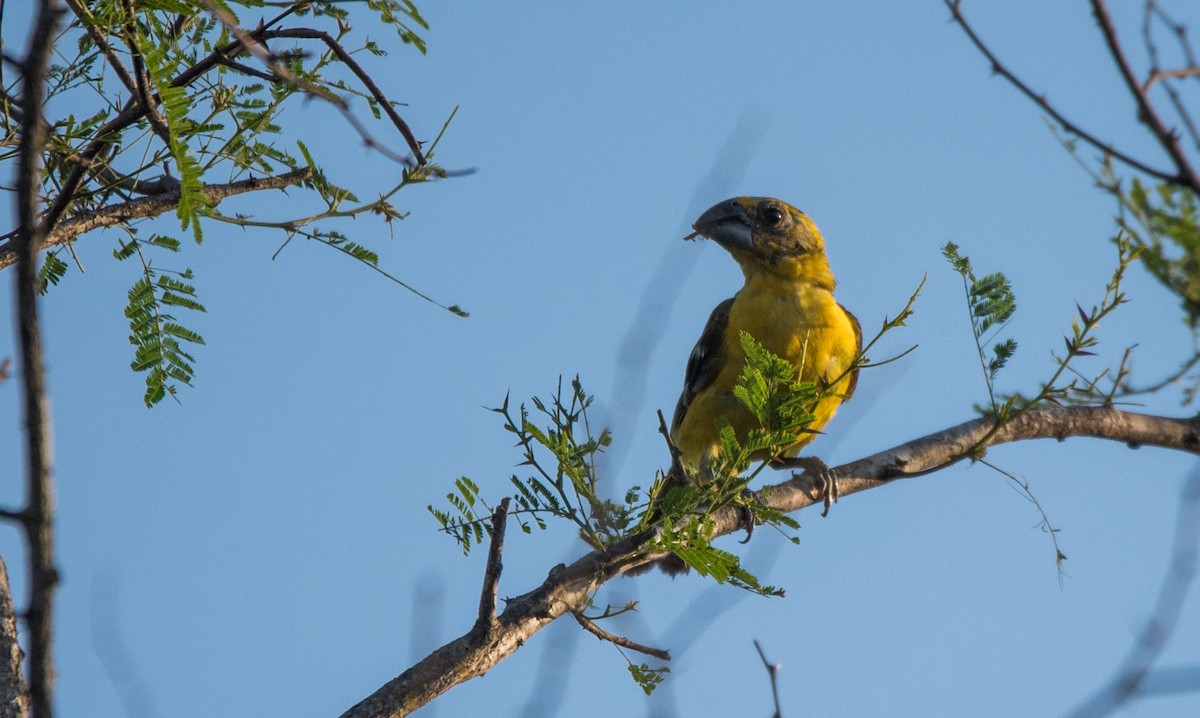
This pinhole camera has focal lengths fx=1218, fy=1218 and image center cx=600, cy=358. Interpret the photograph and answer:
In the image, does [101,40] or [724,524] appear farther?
[724,524]

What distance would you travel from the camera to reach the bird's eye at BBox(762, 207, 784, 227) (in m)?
6.80

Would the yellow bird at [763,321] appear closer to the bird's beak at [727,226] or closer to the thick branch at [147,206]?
the bird's beak at [727,226]

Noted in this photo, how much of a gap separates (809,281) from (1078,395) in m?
2.93

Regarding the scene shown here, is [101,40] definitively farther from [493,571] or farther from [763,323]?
[763,323]

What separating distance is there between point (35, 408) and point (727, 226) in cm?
565

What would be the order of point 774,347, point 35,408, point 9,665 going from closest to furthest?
point 35,408 → point 9,665 → point 774,347

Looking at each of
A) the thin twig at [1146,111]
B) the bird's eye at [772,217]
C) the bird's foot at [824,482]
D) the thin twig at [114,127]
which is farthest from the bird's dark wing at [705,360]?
the thin twig at [1146,111]

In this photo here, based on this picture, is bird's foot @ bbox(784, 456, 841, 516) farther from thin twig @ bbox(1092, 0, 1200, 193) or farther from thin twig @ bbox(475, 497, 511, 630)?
thin twig @ bbox(1092, 0, 1200, 193)

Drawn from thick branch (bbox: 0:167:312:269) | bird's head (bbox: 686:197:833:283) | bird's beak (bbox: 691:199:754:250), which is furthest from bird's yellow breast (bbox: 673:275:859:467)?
thick branch (bbox: 0:167:312:269)

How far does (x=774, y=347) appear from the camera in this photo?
6109mm

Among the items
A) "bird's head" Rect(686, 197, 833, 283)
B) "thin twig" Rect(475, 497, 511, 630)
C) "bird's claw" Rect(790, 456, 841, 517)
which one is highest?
"bird's head" Rect(686, 197, 833, 283)

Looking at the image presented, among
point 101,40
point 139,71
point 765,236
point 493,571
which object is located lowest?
point 493,571

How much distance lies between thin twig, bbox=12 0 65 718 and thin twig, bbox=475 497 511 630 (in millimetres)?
1803

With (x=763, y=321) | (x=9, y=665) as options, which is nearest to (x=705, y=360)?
(x=763, y=321)
